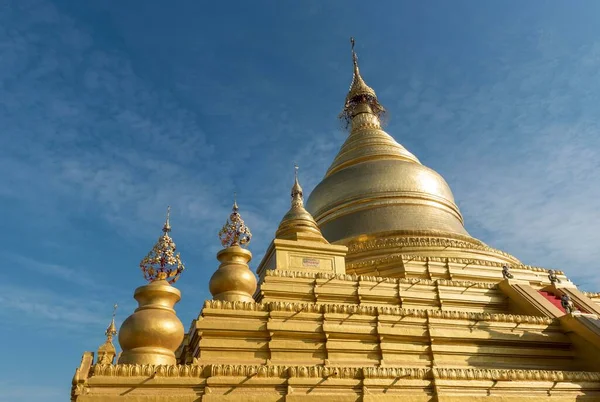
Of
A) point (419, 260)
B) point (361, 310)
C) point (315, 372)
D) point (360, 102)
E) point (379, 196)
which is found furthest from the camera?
point (360, 102)

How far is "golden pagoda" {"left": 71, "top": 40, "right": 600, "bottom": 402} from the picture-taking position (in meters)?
9.34

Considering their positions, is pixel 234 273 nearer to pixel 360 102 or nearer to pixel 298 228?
pixel 298 228

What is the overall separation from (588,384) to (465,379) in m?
2.94

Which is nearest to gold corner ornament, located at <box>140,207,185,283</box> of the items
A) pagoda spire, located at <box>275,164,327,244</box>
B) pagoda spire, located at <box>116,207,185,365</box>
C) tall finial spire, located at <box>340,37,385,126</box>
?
pagoda spire, located at <box>116,207,185,365</box>

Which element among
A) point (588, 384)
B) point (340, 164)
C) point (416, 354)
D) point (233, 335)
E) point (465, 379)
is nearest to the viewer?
point (465, 379)

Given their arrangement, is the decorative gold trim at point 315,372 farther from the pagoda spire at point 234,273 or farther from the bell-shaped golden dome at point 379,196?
the bell-shaped golden dome at point 379,196

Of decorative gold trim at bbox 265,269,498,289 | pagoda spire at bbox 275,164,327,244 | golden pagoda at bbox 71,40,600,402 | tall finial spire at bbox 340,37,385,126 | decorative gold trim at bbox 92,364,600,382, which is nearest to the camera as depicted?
decorative gold trim at bbox 92,364,600,382

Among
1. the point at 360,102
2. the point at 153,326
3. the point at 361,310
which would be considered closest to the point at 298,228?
the point at 361,310

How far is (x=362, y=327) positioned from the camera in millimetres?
12711

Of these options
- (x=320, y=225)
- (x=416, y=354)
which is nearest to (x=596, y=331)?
(x=416, y=354)

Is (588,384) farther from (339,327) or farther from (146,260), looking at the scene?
(146,260)

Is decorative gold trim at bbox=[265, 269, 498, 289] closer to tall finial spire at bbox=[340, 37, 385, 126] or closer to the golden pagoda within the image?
the golden pagoda

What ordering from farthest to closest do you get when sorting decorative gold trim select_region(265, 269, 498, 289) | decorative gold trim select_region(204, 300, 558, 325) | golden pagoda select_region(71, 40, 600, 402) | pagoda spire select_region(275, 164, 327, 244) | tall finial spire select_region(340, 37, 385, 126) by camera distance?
1. tall finial spire select_region(340, 37, 385, 126)
2. pagoda spire select_region(275, 164, 327, 244)
3. decorative gold trim select_region(265, 269, 498, 289)
4. decorative gold trim select_region(204, 300, 558, 325)
5. golden pagoda select_region(71, 40, 600, 402)

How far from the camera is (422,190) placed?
76.9 feet
